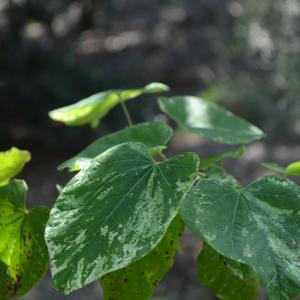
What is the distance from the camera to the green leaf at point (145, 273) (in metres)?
0.65

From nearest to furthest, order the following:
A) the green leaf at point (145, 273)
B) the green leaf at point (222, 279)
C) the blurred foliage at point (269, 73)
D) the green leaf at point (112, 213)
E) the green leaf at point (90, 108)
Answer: the green leaf at point (112, 213)
the green leaf at point (145, 273)
the green leaf at point (222, 279)
the green leaf at point (90, 108)
the blurred foliage at point (269, 73)

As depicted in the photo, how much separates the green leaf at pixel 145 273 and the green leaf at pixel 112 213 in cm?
8

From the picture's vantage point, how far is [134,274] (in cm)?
67

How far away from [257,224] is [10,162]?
15.1 inches

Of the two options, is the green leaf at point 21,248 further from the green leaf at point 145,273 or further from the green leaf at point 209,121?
the green leaf at point 209,121

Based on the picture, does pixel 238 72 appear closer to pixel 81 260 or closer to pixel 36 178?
pixel 36 178

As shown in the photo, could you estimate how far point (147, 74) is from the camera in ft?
20.5

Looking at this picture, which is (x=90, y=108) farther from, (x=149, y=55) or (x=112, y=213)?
(x=149, y=55)

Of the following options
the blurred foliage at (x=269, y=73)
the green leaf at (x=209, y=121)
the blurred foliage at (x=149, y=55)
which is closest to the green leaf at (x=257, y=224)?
the green leaf at (x=209, y=121)

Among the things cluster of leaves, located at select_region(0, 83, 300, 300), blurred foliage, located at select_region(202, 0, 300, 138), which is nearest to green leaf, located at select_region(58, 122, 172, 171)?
cluster of leaves, located at select_region(0, 83, 300, 300)

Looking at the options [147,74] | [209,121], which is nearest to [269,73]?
[147,74]

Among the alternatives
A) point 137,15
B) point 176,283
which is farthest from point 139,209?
point 137,15

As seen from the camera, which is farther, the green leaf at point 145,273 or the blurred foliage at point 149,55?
the blurred foliage at point 149,55

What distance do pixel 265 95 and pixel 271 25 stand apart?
70cm
